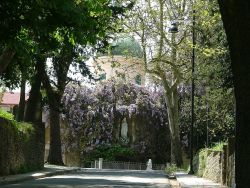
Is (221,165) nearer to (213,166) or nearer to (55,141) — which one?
(213,166)

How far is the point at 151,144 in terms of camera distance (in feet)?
194

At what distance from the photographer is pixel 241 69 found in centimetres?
676

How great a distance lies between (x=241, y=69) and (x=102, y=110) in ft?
172

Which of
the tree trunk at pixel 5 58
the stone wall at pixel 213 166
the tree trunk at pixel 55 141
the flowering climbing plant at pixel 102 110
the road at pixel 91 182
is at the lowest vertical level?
the road at pixel 91 182

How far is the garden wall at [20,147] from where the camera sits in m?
23.8

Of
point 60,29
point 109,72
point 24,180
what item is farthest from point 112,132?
point 60,29

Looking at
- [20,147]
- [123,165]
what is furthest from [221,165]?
[123,165]

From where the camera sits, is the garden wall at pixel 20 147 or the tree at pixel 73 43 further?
the garden wall at pixel 20 147

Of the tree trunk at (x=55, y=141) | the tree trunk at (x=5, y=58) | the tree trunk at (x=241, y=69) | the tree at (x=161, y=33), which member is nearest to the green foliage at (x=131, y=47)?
the tree at (x=161, y=33)

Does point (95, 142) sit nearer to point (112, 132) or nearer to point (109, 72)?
point (112, 132)

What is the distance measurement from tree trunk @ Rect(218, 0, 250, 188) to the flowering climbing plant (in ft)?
169

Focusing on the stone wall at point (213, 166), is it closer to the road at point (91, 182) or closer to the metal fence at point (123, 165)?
the road at point (91, 182)

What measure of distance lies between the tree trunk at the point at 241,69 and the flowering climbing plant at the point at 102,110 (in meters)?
51.6

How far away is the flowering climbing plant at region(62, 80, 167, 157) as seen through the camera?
58781 millimetres
